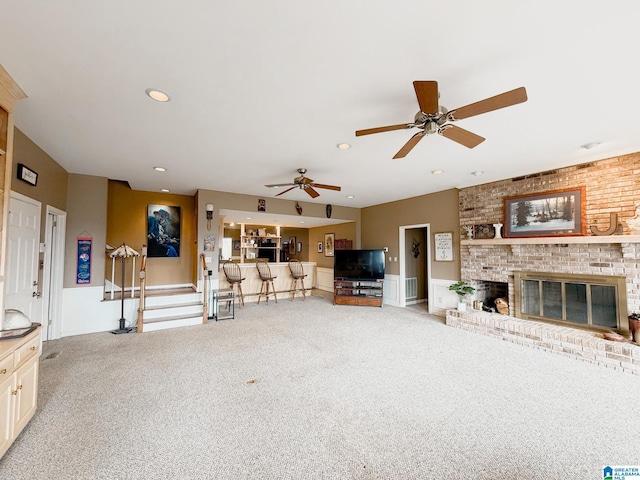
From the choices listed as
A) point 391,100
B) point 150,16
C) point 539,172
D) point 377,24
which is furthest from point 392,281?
point 150,16

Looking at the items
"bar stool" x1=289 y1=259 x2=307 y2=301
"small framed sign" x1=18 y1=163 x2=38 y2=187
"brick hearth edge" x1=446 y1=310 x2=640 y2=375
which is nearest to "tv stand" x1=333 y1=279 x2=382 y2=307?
"bar stool" x1=289 y1=259 x2=307 y2=301

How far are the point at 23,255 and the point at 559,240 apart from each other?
23.6 feet

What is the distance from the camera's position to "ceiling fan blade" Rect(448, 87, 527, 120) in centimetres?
173

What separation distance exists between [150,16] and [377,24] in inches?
51.7

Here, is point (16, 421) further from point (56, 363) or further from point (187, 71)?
point (187, 71)

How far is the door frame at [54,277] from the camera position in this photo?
412cm

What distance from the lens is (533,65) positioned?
195 centimetres

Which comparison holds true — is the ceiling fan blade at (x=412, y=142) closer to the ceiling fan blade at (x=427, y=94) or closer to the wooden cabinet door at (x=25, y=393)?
the ceiling fan blade at (x=427, y=94)

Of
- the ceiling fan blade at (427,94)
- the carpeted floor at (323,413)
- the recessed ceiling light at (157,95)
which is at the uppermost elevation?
the recessed ceiling light at (157,95)

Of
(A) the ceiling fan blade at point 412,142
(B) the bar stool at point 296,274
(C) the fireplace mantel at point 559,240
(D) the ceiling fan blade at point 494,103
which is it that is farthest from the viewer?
(B) the bar stool at point 296,274

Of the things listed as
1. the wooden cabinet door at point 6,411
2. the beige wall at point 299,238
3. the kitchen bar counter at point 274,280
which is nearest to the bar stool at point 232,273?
the kitchen bar counter at point 274,280

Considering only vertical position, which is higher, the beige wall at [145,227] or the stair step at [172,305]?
the beige wall at [145,227]

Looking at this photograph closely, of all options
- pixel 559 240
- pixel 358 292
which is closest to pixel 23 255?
pixel 358 292

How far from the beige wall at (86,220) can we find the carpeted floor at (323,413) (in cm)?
122
